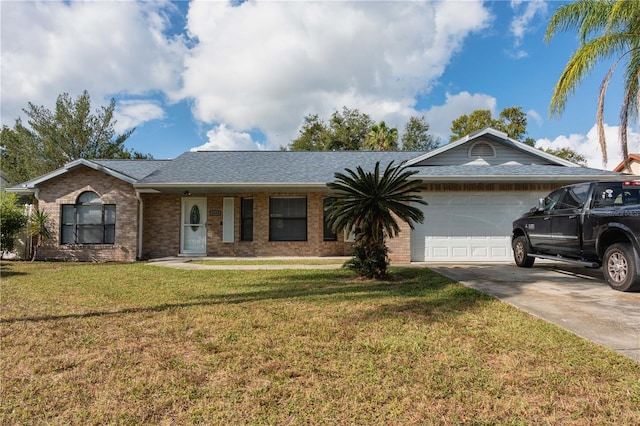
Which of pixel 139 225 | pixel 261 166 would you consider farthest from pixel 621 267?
pixel 139 225

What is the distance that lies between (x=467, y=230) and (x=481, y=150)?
3191 millimetres

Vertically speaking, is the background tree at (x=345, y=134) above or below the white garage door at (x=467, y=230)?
above

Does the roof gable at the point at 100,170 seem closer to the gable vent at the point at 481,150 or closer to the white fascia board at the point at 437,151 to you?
the white fascia board at the point at 437,151

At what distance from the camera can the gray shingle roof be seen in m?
13.1

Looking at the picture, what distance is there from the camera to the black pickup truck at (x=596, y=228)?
20.3 ft

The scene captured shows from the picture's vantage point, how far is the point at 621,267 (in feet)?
21.0

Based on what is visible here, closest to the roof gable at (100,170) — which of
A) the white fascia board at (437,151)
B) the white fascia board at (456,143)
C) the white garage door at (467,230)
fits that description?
the white fascia board at (437,151)

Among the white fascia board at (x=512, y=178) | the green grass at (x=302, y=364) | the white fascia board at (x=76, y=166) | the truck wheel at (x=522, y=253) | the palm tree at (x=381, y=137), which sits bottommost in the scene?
the green grass at (x=302, y=364)

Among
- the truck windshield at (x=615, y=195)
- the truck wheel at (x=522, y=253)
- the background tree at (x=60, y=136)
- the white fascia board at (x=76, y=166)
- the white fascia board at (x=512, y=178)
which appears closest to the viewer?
the truck windshield at (x=615, y=195)

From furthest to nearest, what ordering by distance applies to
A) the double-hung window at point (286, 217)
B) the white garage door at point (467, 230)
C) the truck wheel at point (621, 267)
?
the double-hung window at point (286, 217)
the white garage door at point (467, 230)
the truck wheel at point (621, 267)

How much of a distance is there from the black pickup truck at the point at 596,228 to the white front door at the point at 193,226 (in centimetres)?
1120

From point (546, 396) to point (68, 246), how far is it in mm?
15215

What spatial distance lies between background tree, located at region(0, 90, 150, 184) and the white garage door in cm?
2980

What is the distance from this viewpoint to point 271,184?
12.7m
